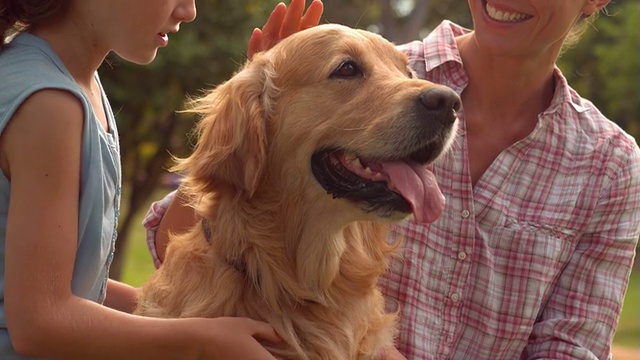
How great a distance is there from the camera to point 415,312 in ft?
12.8

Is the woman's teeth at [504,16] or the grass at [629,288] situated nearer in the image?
the woman's teeth at [504,16]

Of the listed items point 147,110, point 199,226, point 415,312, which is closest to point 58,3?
point 199,226

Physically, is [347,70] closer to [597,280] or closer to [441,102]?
[441,102]

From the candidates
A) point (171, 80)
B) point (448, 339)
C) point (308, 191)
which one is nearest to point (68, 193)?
point (308, 191)

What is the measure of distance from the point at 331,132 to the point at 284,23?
0.72m

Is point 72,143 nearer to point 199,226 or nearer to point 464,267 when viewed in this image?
point 199,226

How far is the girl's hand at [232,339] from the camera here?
9.80 ft

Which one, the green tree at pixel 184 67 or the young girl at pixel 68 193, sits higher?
the young girl at pixel 68 193

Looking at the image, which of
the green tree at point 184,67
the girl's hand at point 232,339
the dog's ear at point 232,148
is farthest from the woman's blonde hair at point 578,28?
the green tree at point 184,67

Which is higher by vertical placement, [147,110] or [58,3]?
[58,3]

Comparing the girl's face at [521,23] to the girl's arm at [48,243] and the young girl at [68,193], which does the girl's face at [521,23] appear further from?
the girl's arm at [48,243]

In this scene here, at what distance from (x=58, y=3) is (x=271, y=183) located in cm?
96

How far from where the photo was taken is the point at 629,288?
26.0 meters

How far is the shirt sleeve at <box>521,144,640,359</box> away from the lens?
3.91m
